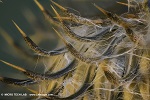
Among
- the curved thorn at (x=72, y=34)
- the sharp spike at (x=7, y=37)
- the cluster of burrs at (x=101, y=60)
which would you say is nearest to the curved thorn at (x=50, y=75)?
the cluster of burrs at (x=101, y=60)

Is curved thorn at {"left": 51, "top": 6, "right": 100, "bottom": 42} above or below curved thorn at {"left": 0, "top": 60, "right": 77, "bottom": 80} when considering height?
above

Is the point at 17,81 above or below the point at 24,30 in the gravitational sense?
below

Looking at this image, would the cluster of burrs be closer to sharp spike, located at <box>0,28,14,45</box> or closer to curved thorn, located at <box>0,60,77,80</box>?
curved thorn, located at <box>0,60,77,80</box>

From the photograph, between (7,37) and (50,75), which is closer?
(50,75)

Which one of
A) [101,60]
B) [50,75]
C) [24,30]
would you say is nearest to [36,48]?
[50,75]

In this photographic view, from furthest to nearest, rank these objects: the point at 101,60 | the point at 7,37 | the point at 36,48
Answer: the point at 7,37 → the point at 36,48 → the point at 101,60

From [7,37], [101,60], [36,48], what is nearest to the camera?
[101,60]

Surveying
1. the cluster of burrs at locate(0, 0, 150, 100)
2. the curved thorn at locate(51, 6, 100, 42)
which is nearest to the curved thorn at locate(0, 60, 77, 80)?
the cluster of burrs at locate(0, 0, 150, 100)

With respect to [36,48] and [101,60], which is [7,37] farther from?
[101,60]
